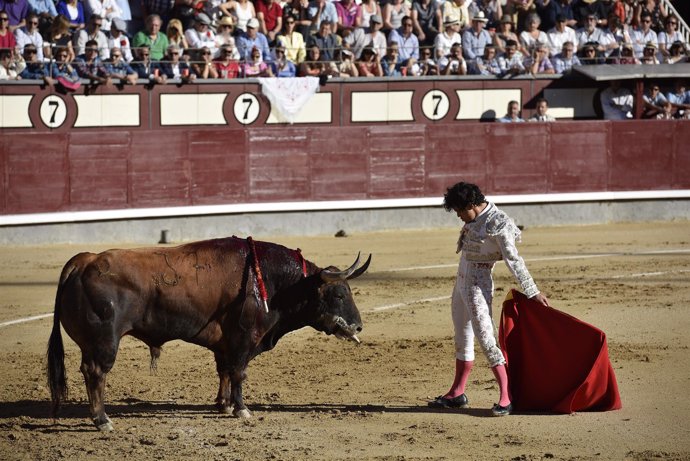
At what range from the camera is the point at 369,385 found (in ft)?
27.6

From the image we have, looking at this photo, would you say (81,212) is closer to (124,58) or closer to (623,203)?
(124,58)

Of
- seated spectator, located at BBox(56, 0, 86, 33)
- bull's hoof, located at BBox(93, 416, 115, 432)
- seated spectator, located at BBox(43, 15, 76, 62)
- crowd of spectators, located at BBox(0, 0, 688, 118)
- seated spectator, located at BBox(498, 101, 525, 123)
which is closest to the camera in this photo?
bull's hoof, located at BBox(93, 416, 115, 432)

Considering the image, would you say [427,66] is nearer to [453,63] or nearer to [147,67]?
[453,63]

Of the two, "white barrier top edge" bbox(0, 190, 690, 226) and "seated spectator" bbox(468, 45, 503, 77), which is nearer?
"white barrier top edge" bbox(0, 190, 690, 226)

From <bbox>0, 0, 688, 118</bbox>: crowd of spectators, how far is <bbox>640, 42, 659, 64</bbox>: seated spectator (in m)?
0.02

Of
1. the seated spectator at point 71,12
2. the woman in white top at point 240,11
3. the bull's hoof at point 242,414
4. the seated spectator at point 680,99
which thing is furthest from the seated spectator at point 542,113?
the bull's hoof at point 242,414

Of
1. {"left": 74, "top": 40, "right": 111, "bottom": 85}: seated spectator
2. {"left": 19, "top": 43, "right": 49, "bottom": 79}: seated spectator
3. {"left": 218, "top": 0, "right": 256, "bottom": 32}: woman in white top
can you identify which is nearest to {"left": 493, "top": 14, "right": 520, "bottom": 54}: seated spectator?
{"left": 218, "top": 0, "right": 256, "bottom": 32}: woman in white top

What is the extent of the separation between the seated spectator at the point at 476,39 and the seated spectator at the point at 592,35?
5.40 feet

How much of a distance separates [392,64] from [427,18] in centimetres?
94

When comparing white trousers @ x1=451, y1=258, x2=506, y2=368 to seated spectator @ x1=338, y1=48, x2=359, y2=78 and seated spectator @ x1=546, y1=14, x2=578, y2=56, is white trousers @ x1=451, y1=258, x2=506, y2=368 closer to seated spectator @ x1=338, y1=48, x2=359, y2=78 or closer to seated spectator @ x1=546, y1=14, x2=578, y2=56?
seated spectator @ x1=338, y1=48, x2=359, y2=78

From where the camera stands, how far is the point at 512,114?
690 inches

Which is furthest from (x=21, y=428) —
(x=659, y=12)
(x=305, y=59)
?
(x=659, y=12)

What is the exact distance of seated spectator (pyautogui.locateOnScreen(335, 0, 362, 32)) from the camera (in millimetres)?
17000

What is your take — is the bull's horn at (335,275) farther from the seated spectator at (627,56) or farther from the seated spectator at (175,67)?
the seated spectator at (627,56)
